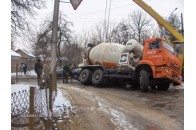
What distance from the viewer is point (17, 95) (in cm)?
266

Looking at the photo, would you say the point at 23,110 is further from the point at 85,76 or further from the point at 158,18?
the point at 85,76

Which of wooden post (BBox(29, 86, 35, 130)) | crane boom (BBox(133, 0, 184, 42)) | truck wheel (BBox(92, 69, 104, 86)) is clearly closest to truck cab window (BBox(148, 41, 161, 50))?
crane boom (BBox(133, 0, 184, 42))

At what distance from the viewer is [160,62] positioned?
7.19 meters

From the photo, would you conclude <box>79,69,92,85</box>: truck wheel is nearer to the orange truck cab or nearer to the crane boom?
the orange truck cab

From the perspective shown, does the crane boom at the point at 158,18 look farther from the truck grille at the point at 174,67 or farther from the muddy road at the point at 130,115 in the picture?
the muddy road at the point at 130,115

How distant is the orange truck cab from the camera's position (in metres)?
7.11

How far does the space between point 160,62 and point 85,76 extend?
9.87 feet

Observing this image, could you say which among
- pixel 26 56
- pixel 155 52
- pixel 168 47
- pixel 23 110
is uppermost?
pixel 168 47

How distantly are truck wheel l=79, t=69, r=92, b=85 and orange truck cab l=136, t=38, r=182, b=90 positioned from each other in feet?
6.90

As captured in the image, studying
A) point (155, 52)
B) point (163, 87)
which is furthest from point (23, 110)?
point (163, 87)

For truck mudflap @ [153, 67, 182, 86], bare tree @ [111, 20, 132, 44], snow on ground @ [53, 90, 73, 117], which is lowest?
snow on ground @ [53, 90, 73, 117]
